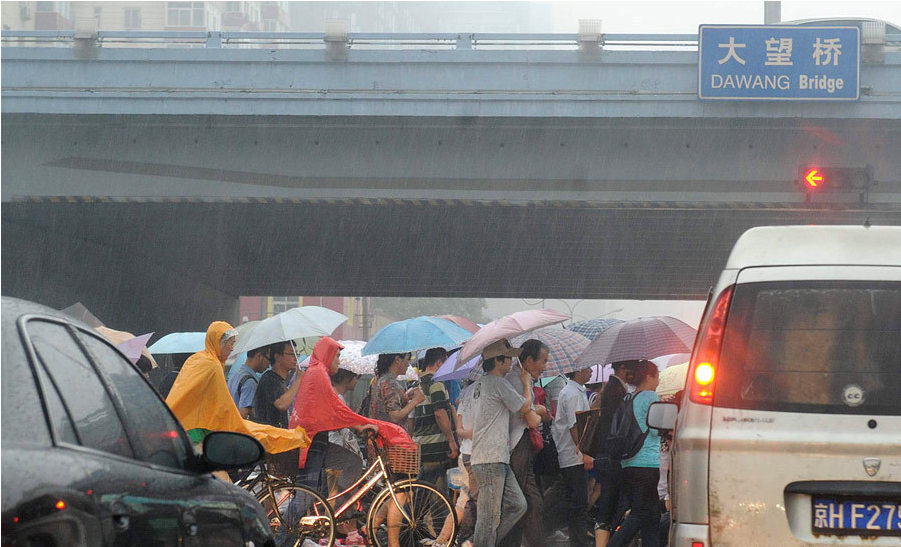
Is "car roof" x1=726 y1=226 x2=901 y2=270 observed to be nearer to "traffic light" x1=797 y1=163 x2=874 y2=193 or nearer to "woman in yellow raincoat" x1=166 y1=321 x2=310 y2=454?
"woman in yellow raincoat" x1=166 y1=321 x2=310 y2=454

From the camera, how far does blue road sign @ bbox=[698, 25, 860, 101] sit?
1997cm

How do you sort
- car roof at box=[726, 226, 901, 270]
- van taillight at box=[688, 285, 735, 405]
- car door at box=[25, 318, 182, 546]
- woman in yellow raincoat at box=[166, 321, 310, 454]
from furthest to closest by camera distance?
woman in yellow raincoat at box=[166, 321, 310, 454] → car roof at box=[726, 226, 901, 270] → van taillight at box=[688, 285, 735, 405] → car door at box=[25, 318, 182, 546]

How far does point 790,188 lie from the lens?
2147 centimetres

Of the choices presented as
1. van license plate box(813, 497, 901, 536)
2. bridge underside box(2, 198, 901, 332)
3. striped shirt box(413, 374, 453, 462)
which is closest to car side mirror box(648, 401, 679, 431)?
van license plate box(813, 497, 901, 536)

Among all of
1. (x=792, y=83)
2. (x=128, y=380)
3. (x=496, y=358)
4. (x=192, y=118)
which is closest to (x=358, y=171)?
(x=192, y=118)

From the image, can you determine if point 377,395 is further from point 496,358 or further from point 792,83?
point 792,83

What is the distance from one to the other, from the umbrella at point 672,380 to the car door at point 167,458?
10443mm

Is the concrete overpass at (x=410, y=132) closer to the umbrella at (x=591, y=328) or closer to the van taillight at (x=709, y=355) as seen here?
the umbrella at (x=591, y=328)

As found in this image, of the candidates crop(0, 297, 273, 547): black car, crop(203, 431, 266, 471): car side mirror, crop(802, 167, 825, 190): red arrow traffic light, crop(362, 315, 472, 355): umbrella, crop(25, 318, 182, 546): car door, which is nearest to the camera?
crop(0, 297, 273, 547): black car

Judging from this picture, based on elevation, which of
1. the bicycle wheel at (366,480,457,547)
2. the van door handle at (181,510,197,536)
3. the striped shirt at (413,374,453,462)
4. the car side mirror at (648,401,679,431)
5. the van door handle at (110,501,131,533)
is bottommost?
the bicycle wheel at (366,480,457,547)

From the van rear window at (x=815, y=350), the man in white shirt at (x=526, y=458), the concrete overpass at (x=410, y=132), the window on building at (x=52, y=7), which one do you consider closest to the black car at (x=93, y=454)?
the van rear window at (x=815, y=350)

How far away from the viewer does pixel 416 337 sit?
1250 cm

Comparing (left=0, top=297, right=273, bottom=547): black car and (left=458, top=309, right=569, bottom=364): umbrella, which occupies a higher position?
(left=0, top=297, right=273, bottom=547): black car

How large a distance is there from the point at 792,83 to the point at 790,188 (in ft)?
7.19
